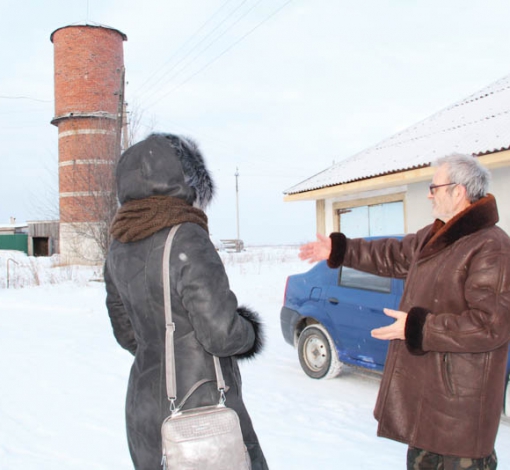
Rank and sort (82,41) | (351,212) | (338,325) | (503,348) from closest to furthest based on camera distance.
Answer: (503,348)
(338,325)
(351,212)
(82,41)

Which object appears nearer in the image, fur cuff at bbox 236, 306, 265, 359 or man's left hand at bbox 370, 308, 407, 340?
fur cuff at bbox 236, 306, 265, 359

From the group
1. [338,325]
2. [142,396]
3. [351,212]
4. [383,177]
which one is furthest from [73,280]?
[142,396]

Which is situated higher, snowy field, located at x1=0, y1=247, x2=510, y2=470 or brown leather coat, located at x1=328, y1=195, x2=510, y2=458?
brown leather coat, located at x1=328, y1=195, x2=510, y2=458

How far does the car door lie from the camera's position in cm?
535

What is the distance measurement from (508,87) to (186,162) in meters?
9.96

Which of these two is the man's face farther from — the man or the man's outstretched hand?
the man's outstretched hand

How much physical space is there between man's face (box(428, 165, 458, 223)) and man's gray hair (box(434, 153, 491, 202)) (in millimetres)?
31

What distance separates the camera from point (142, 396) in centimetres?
205

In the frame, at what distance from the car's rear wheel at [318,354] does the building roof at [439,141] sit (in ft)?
10.6

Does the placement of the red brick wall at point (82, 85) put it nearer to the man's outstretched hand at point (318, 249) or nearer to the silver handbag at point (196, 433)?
the man's outstretched hand at point (318, 249)

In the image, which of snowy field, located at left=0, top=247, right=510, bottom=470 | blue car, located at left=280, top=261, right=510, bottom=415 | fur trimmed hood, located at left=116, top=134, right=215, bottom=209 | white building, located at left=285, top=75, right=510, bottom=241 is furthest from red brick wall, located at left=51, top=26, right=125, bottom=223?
fur trimmed hood, located at left=116, top=134, right=215, bottom=209

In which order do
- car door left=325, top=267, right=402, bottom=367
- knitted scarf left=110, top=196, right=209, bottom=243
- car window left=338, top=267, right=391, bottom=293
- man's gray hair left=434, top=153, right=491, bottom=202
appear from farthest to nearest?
car window left=338, top=267, right=391, bottom=293 → car door left=325, top=267, right=402, bottom=367 → man's gray hair left=434, top=153, right=491, bottom=202 → knitted scarf left=110, top=196, right=209, bottom=243


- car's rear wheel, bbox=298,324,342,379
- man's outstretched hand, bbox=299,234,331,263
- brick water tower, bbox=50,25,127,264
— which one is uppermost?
brick water tower, bbox=50,25,127,264

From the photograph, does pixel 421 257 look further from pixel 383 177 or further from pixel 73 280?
pixel 73 280
